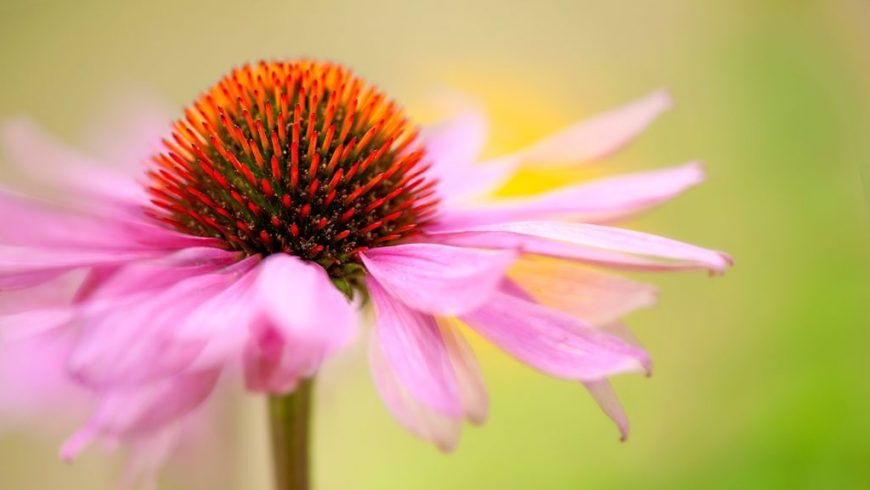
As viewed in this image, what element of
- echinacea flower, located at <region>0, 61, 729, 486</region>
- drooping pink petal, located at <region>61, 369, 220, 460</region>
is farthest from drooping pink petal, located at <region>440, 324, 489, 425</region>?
drooping pink petal, located at <region>61, 369, 220, 460</region>

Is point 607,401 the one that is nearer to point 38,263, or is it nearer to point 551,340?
point 551,340

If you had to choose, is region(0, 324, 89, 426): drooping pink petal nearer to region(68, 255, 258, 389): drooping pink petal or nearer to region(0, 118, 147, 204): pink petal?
region(68, 255, 258, 389): drooping pink petal

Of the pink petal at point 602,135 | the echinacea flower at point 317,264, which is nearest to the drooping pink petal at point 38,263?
the echinacea flower at point 317,264

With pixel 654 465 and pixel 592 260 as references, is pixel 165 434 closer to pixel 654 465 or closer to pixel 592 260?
pixel 592 260

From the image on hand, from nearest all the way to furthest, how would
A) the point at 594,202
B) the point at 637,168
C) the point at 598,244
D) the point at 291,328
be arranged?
the point at 291,328 < the point at 598,244 < the point at 594,202 < the point at 637,168

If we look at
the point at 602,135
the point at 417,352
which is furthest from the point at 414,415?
the point at 602,135

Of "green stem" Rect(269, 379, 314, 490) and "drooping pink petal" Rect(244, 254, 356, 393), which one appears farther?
"green stem" Rect(269, 379, 314, 490)

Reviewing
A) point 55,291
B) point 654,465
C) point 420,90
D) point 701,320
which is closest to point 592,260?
point 55,291
